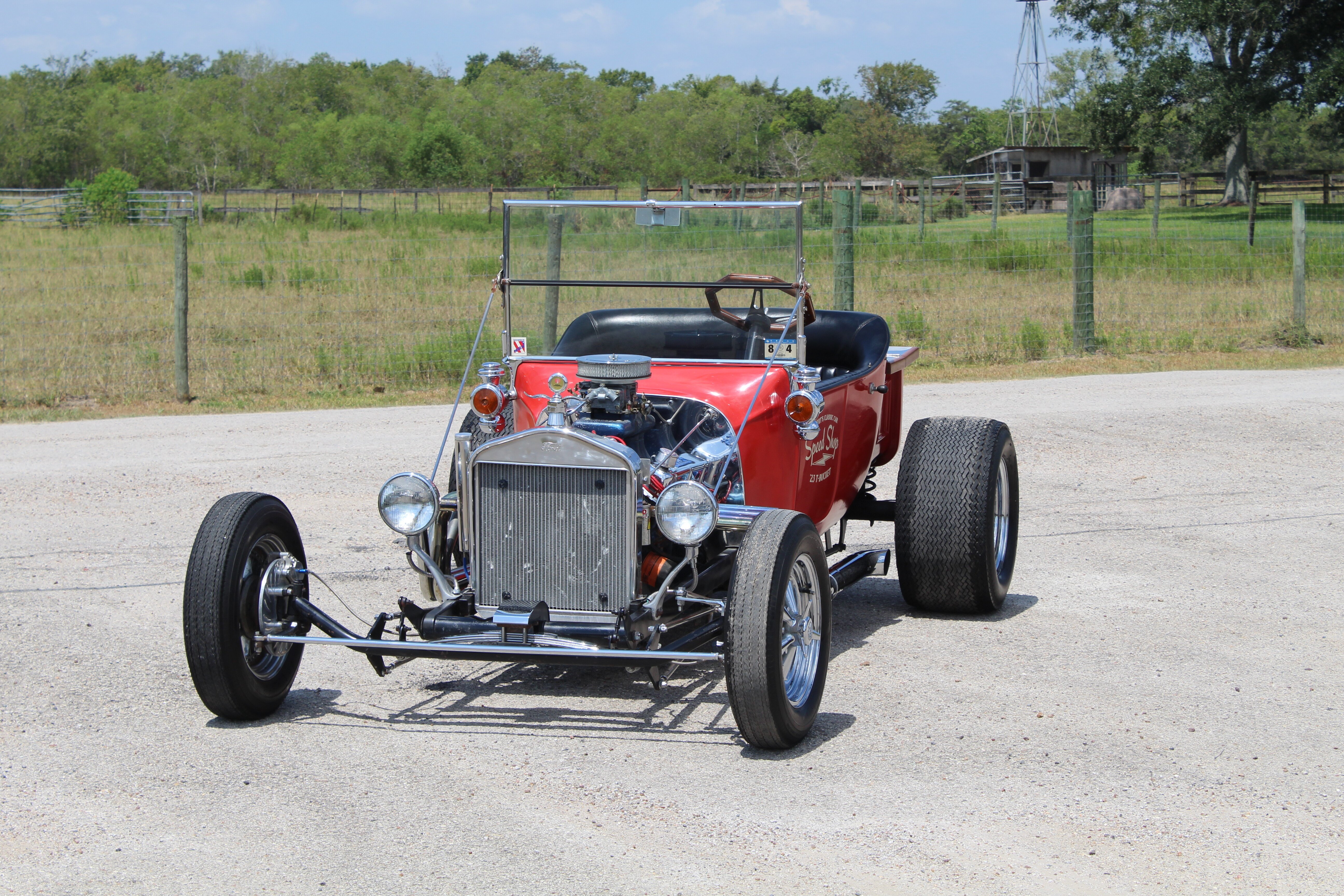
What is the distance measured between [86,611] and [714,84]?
12434cm

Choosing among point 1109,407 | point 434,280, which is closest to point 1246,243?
point 1109,407

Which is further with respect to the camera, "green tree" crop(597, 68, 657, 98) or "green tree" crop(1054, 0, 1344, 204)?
"green tree" crop(597, 68, 657, 98)

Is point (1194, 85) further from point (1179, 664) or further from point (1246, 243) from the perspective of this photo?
point (1179, 664)

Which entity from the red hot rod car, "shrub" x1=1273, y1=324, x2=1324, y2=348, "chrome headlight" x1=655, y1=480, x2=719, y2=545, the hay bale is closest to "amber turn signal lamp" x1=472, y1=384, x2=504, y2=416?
the red hot rod car

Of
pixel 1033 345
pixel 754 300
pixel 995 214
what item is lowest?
pixel 1033 345

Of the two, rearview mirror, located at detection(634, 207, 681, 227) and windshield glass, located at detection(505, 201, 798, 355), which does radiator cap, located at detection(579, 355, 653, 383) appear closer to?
windshield glass, located at detection(505, 201, 798, 355)

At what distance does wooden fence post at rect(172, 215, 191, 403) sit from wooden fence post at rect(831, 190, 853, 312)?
6.12 meters

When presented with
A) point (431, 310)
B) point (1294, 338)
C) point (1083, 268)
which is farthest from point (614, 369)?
point (1294, 338)

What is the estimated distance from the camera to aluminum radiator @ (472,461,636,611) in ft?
14.4

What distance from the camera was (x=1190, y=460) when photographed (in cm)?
917

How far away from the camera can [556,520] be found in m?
4.44

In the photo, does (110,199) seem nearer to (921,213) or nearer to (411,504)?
(921,213)

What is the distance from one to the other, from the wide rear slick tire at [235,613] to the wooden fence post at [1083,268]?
441 inches

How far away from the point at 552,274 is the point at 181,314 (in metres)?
7.35
